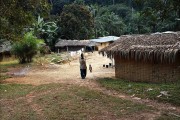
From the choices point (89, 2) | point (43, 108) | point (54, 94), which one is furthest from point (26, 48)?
point (89, 2)

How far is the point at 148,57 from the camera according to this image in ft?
52.5

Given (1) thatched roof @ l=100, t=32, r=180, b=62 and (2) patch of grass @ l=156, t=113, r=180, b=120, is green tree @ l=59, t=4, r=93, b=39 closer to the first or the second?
(1) thatched roof @ l=100, t=32, r=180, b=62

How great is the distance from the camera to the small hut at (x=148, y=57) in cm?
1529

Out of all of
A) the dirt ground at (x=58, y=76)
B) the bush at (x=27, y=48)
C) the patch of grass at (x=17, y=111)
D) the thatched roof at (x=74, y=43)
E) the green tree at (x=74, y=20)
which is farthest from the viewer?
the green tree at (x=74, y=20)

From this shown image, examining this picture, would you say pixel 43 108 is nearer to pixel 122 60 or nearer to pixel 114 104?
pixel 114 104

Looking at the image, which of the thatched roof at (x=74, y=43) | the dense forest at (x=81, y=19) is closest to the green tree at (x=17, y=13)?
the dense forest at (x=81, y=19)

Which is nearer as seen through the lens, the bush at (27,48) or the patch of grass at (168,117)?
the patch of grass at (168,117)

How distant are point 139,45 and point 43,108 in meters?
7.85

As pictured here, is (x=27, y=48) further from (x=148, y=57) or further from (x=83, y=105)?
(x=83, y=105)

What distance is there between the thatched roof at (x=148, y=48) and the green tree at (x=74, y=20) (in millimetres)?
31964

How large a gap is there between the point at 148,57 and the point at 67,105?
6.63 m

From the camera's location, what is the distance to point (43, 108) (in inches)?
420

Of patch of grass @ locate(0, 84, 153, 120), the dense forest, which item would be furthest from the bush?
patch of grass @ locate(0, 84, 153, 120)

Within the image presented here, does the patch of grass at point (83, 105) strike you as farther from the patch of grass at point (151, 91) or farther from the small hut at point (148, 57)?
the small hut at point (148, 57)
